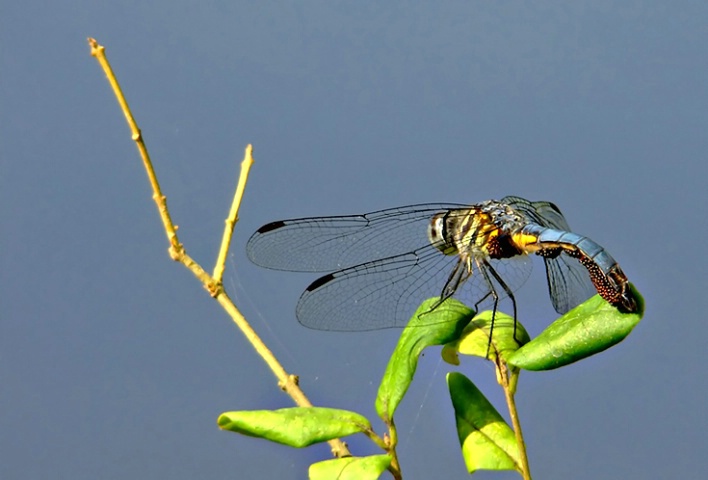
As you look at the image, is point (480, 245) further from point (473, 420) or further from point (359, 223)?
point (473, 420)

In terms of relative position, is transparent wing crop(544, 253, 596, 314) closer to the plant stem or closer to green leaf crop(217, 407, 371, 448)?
the plant stem

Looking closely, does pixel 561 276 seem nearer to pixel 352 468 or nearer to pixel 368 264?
pixel 368 264

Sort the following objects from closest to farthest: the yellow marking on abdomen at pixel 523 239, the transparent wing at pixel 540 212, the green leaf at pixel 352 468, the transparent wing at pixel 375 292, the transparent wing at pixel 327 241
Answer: the green leaf at pixel 352 468 → the yellow marking on abdomen at pixel 523 239 → the transparent wing at pixel 540 212 → the transparent wing at pixel 375 292 → the transparent wing at pixel 327 241

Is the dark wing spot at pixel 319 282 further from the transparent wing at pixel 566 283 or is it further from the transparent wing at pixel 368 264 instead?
the transparent wing at pixel 566 283

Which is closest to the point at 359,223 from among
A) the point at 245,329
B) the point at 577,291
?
the point at 577,291

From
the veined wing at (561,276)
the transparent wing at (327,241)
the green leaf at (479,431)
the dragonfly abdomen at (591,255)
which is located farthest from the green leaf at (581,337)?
the transparent wing at (327,241)

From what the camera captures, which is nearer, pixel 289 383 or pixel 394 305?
pixel 289 383

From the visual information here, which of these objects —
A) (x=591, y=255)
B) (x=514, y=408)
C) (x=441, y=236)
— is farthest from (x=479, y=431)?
(x=441, y=236)
